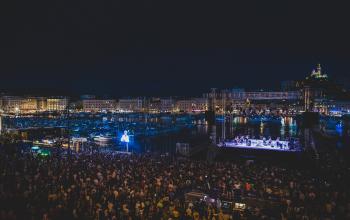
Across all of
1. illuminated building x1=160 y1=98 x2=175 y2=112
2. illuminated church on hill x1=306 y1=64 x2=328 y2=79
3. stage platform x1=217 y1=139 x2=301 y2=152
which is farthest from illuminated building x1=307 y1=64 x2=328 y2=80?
stage platform x1=217 y1=139 x2=301 y2=152

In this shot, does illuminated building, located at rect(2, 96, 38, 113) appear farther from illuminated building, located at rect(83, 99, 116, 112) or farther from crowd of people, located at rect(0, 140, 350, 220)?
crowd of people, located at rect(0, 140, 350, 220)

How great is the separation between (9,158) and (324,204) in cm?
1458

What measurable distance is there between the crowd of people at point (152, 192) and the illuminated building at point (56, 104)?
150 meters

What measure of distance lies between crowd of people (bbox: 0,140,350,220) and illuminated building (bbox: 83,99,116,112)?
170m

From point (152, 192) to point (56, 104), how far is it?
15826cm

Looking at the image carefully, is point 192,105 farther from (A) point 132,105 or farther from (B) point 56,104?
(B) point 56,104

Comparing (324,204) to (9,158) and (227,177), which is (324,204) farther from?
(9,158)

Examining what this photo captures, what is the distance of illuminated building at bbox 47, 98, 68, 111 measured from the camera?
16275 centimetres

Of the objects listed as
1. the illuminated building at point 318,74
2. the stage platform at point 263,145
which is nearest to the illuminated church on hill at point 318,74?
the illuminated building at point 318,74

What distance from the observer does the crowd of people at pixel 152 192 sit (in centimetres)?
1084

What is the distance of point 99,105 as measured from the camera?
190 m

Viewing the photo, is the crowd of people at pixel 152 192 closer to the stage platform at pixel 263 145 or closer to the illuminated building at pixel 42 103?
the stage platform at pixel 263 145

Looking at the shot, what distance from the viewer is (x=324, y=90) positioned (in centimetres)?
16338

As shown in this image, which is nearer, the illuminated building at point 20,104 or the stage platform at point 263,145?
the stage platform at point 263,145
